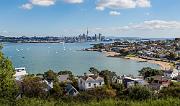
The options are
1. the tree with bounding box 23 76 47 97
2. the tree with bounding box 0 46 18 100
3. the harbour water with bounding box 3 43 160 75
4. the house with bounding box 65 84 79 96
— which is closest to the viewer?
the tree with bounding box 0 46 18 100

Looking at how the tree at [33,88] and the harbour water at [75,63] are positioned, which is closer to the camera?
the tree at [33,88]

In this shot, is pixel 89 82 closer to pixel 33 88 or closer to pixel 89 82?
pixel 89 82

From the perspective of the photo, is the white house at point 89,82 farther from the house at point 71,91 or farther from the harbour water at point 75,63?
the harbour water at point 75,63

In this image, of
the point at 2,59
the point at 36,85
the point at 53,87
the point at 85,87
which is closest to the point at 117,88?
the point at 85,87

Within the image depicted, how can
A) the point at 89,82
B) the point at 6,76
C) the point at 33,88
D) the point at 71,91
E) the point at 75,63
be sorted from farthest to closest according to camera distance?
1. the point at 75,63
2. the point at 89,82
3. the point at 71,91
4. the point at 33,88
5. the point at 6,76

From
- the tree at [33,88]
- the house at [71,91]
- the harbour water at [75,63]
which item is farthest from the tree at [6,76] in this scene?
the harbour water at [75,63]

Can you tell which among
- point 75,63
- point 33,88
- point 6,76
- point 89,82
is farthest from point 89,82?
point 75,63

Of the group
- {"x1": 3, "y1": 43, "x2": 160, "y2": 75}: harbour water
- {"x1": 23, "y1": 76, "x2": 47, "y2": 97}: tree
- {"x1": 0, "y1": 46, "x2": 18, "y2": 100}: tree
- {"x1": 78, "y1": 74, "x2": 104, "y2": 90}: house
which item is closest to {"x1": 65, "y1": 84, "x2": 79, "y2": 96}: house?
{"x1": 23, "y1": 76, "x2": 47, "y2": 97}: tree

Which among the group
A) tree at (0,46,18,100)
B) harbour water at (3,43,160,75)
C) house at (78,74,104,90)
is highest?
tree at (0,46,18,100)

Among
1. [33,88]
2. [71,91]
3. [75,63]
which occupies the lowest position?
[75,63]

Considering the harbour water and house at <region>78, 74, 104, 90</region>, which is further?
the harbour water

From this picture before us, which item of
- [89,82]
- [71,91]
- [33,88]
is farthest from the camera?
[89,82]

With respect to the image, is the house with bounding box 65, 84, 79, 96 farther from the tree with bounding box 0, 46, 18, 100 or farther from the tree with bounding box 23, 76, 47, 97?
the tree with bounding box 0, 46, 18, 100
